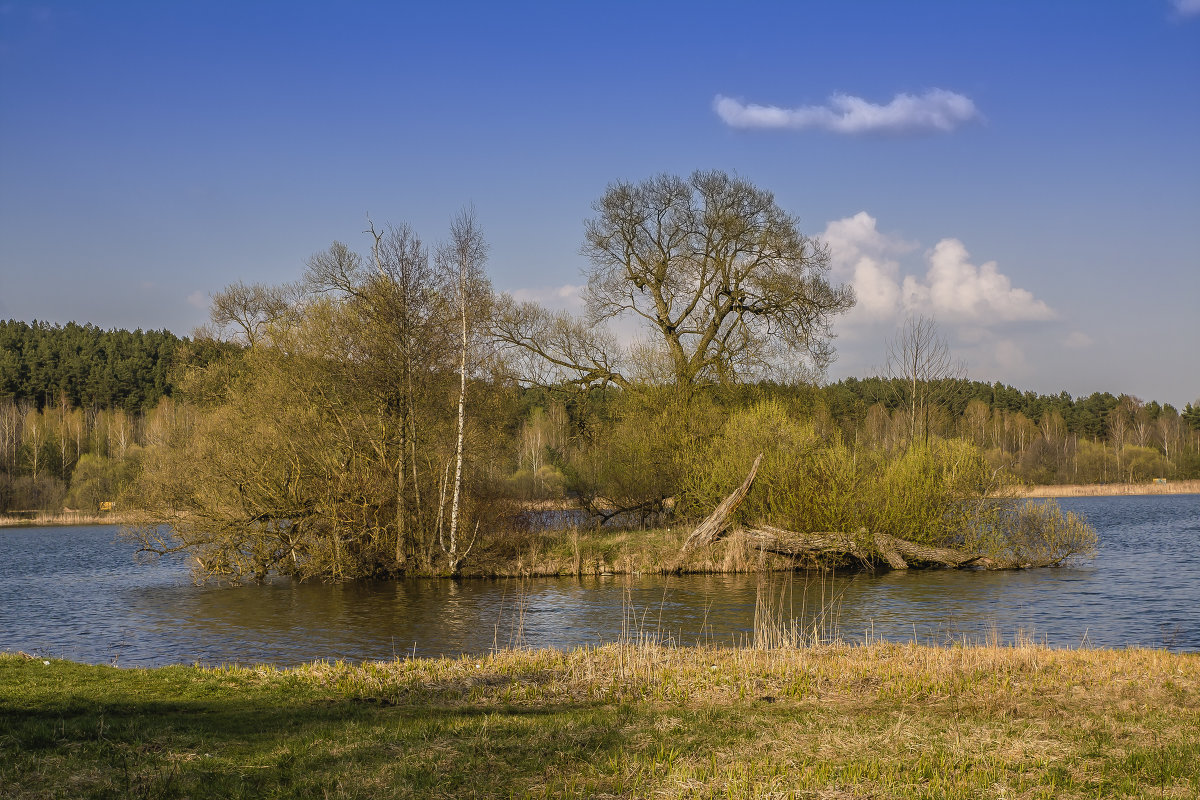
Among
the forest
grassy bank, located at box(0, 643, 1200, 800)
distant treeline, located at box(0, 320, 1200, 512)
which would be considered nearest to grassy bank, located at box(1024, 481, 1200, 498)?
distant treeline, located at box(0, 320, 1200, 512)

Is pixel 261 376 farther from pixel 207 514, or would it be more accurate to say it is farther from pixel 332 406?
pixel 207 514

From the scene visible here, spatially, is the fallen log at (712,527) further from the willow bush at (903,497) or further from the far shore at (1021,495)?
the far shore at (1021,495)

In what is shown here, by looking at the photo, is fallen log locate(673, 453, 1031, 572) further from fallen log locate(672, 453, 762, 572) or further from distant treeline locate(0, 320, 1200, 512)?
distant treeline locate(0, 320, 1200, 512)

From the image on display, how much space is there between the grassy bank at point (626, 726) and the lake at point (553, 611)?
11.5ft

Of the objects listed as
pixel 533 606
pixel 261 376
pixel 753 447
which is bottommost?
pixel 533 606

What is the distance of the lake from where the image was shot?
16.4 m

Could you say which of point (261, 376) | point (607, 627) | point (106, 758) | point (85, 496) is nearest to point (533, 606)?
point (607, 627)

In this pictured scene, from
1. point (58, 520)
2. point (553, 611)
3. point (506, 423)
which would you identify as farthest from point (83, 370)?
point (553, 611)

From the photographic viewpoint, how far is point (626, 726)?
8.41 m

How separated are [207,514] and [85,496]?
46.5 meters

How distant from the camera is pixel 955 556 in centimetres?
2702

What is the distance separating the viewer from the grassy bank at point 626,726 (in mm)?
6555

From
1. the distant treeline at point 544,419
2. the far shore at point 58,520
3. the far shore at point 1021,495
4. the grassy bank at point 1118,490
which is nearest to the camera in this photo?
the distant treeline at point 544,419

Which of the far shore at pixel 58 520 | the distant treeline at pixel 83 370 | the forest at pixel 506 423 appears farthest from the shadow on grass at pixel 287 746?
the distant treeline at pixel 83 370
